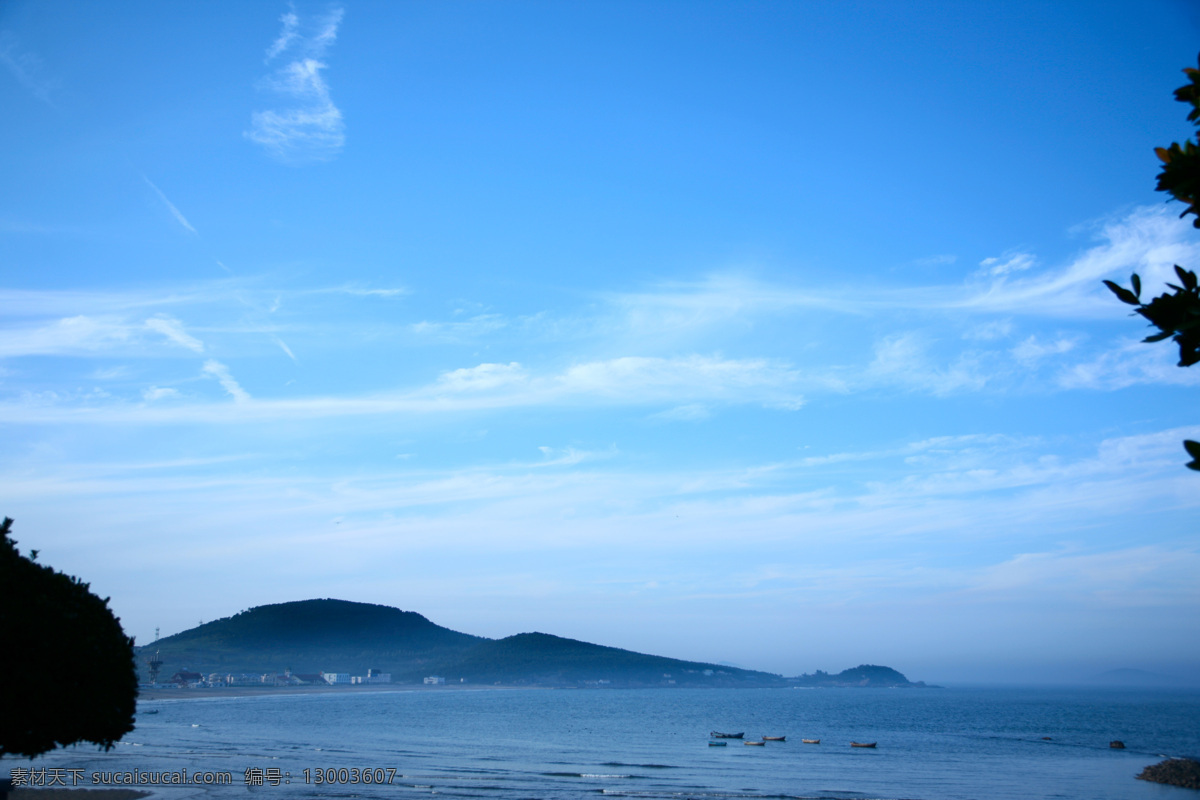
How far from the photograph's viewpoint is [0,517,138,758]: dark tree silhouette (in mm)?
15609

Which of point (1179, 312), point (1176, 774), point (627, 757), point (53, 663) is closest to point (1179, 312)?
point (1179, 312)

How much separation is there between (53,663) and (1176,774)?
199ft

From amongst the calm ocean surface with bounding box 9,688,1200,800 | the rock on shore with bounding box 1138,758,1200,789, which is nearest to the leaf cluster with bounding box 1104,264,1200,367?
the calm ocean surface with bounding box 9,688,1200,800

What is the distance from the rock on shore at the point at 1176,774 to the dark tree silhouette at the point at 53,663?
5749 centimetres

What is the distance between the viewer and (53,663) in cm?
1622

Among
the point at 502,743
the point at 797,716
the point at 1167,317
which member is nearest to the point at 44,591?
the point at 1167,317

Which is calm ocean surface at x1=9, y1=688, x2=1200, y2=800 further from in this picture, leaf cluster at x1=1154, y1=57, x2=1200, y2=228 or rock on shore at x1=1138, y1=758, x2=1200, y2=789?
leaf cluster at x1=1154, y1=57, x2=1200, y2=228

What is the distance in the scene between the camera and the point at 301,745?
62844mm

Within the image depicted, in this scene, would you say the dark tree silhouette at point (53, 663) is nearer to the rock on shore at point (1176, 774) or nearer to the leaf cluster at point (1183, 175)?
the leaf cluster at point (1183, 175)

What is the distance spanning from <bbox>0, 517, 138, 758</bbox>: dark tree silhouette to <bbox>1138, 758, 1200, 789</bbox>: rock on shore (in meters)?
57.5

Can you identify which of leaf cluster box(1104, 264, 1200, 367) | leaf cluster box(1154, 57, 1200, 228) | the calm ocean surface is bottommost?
the calm ocean surface

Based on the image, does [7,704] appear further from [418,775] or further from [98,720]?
[418,775]

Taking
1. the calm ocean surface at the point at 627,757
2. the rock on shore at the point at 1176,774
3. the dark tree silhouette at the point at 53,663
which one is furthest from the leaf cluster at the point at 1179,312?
the rock on shore at the point at 1176,774

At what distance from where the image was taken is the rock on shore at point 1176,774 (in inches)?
1900
